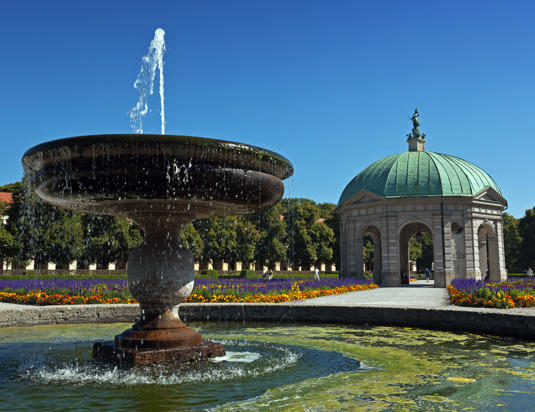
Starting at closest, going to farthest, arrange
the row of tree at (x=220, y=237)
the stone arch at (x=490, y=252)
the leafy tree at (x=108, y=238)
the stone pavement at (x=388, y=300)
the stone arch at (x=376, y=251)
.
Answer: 1. the stone pavement at (x=388, y=300)
2. the stone arch at (x=490, y=252)
3. the stone arch at (x=376, y=251)
4. the row of tree at (x=220, y=237)
5. the leafy tree at (x=108, y=238)

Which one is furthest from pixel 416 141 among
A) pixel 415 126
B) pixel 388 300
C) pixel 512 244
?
pixel 512 244

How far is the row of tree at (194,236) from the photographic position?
4294cm

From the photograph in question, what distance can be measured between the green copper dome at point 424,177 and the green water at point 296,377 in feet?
82.7

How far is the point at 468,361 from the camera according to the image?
22.3ft

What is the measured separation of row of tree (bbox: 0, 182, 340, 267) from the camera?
141ft

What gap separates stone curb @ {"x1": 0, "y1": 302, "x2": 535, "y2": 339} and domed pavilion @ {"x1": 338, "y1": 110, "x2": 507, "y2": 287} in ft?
74.0

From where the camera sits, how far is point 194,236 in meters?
52.3

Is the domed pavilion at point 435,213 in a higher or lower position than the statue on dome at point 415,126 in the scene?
lower

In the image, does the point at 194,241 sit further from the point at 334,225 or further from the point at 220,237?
the point at 334,225

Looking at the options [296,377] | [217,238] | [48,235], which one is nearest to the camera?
[296,377]

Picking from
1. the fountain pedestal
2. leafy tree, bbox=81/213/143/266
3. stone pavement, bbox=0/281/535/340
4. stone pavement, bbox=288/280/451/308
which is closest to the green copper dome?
stone pavement, bbox=288/280/451/308

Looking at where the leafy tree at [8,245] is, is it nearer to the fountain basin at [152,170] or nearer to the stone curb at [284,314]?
the stone curb at [284,314]

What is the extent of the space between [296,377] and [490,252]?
3293 cm

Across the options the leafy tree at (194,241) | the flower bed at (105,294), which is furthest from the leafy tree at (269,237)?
the flower bed at (105,294)
